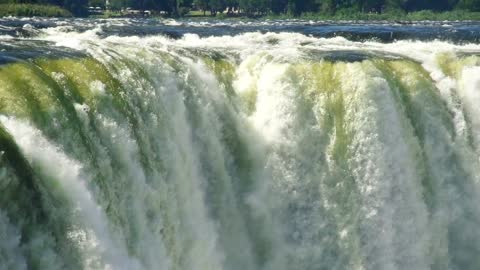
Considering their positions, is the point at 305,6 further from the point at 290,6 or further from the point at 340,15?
the point at 340,15

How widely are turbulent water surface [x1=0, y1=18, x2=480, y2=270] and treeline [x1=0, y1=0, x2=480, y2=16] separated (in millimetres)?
49872

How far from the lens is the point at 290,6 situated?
250ft

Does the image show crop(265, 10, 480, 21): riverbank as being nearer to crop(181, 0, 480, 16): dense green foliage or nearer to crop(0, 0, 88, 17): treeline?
crop(181, 0, 480, 16): dense green foliage

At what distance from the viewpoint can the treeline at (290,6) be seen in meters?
71.6

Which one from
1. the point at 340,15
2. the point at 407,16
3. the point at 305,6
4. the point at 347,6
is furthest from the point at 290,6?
the point at 407,16

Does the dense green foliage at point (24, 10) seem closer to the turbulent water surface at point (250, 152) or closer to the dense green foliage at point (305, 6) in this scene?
the dense green foliage at point (305, 6)

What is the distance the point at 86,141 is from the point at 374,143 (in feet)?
21.8

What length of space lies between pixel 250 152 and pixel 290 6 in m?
61.7

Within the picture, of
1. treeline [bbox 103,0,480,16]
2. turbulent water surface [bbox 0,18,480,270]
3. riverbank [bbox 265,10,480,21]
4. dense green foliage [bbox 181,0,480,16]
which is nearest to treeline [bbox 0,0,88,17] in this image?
treeline [bbox 103,0,480,16]

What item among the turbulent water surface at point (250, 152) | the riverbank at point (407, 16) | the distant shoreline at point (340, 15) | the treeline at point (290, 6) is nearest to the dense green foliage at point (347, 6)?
the treeline at point (290, 6)

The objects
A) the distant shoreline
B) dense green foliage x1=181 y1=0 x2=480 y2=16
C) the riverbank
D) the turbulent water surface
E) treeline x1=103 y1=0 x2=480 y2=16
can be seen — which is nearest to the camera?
the turbulent water surface

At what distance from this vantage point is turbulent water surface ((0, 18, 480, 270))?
1151cm

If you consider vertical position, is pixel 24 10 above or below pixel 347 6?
above

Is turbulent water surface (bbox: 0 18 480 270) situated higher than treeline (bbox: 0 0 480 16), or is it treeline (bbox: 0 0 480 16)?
turbulent water surface (bbox: 0 18 480 270)
